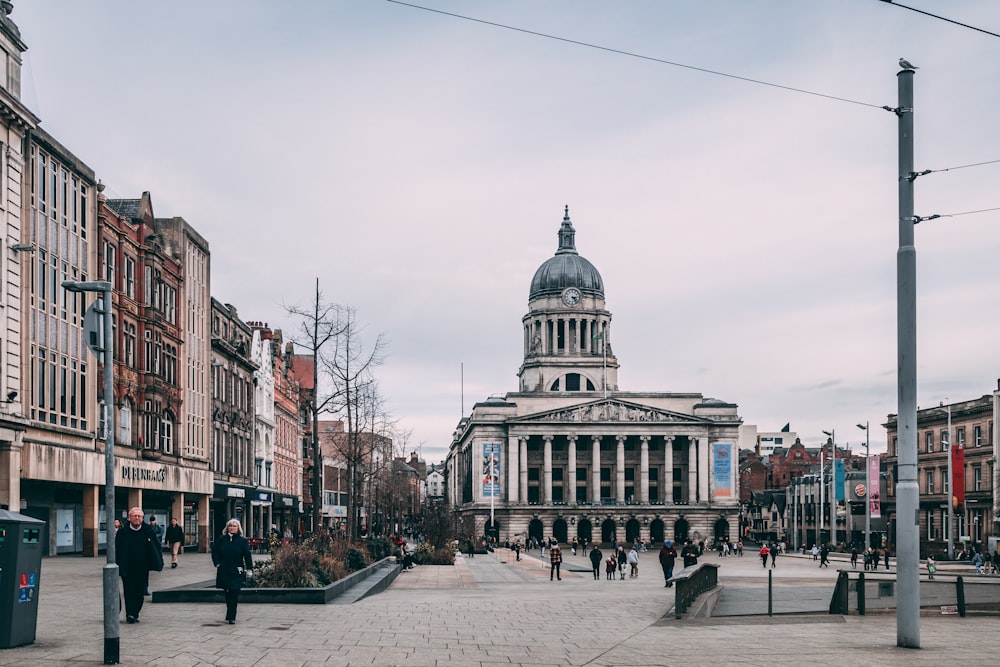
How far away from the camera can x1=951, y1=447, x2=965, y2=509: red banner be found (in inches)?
2611

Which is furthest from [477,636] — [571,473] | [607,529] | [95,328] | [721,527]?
[721,527]

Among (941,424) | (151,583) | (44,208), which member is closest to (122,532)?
(151,583)

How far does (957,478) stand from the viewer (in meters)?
68.5

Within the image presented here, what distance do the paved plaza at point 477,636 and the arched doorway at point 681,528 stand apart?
425ft

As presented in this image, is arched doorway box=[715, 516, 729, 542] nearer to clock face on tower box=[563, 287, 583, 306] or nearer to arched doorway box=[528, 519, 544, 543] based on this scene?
arched doorway box=[528, 519, 544, 543]

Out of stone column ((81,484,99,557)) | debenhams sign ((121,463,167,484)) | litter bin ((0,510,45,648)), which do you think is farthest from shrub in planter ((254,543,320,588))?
debenhams sign ((121,463,167,484))

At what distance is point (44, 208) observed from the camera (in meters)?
40.8

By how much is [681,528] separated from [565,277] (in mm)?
44129

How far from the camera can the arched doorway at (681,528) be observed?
155375 millimetres

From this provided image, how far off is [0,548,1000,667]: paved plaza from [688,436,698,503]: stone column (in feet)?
431

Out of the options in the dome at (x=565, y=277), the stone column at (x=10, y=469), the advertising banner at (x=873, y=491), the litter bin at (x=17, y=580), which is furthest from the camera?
the dome at (x=565, y=277)

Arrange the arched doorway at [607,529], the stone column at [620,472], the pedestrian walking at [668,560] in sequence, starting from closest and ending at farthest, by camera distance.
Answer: the pedestrian walking at [668,560], the arched doorway at [607,529], the stone column at [620,472]

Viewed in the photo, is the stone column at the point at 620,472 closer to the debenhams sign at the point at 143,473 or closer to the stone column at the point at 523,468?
the stone column at the point at 523,468

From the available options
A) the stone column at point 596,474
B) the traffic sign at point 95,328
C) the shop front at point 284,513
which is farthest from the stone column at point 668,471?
the traffic sign at point 95,328
